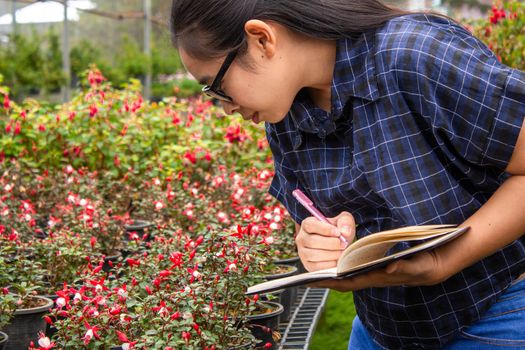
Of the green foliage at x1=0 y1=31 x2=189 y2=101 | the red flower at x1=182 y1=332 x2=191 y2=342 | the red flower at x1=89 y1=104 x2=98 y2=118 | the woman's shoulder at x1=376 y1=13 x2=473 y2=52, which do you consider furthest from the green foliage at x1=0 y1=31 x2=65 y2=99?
the woman's shoulder at x1=376 y1=13 x2=473 y2=52

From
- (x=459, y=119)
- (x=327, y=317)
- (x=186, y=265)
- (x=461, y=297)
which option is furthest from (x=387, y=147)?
(x=327, y=317)

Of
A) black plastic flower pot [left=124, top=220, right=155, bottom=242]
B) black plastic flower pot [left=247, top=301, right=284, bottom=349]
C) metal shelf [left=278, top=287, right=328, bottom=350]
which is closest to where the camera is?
black plastic flower pot [left=247, top=301, right=284, bottom=349]

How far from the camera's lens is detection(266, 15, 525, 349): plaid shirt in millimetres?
1330

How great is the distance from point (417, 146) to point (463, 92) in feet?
0.46

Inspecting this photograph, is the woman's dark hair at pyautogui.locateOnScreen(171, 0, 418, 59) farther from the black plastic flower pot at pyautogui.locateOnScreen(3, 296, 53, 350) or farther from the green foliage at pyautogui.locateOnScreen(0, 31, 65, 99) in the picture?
the green foliage at pyautogui.locateOnScreen(0, 31, 65, 99)

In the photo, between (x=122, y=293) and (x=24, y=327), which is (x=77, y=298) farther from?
(x=24, y=327)

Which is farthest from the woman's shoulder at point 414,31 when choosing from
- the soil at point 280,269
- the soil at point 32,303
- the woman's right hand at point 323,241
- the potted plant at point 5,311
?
the soil at point 280,269

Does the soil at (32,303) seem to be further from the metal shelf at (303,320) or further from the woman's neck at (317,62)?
the woman's neck at (317,62)

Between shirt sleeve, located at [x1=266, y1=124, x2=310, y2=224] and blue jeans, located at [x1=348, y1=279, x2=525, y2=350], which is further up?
shirt sleeve, located at [x1=266, y1=124, x2=310, y2=224]

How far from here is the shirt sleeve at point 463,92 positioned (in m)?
1.32

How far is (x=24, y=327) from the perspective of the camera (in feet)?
8.96

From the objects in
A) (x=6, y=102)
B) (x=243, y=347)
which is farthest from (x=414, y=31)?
(x=6, y=102)

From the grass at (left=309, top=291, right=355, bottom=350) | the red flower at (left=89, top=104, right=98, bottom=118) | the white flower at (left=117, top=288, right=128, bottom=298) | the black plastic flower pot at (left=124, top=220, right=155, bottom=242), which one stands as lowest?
the grass at (left=309, top=291, right=355, bottom=350)

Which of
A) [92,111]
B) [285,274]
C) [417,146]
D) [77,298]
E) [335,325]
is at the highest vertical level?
[417,146]
